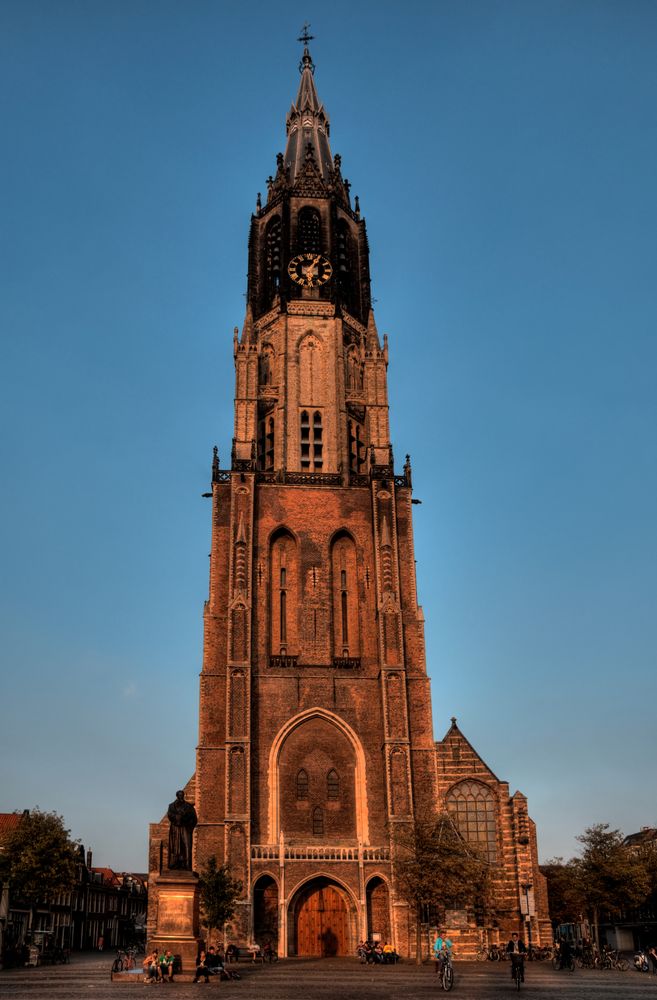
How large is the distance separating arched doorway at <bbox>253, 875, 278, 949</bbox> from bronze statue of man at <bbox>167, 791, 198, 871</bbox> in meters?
16.3

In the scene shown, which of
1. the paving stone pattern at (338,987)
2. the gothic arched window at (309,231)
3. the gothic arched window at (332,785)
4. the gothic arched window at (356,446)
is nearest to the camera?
the paving stone pattern at (338,987)

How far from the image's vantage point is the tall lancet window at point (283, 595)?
4547 cm

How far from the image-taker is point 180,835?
25.0 meters

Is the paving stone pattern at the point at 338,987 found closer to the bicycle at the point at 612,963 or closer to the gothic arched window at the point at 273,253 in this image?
the bicycle at the point at 612,963

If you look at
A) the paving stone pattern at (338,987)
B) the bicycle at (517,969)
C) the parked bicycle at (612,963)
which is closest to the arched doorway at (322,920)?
the paving stone pattern at (338,987)

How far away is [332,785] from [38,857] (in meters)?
12.9

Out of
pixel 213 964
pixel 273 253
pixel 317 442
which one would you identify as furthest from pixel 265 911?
pixel 273 253

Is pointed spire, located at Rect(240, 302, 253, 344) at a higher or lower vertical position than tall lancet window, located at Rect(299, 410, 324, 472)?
higher

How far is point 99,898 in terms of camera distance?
283 ft

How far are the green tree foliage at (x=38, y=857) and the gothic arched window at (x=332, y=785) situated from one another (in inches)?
449

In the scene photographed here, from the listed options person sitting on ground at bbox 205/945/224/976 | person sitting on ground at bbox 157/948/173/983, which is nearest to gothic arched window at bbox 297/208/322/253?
person sitting on ground at bbox 205/945/224/976

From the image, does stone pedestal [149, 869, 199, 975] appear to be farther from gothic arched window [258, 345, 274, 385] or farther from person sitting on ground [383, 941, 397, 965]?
gothic arched window [258, 345, 274, 385]

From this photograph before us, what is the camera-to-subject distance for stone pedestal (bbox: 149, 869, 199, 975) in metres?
23.9

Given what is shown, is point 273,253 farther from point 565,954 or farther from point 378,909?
point 565,954
